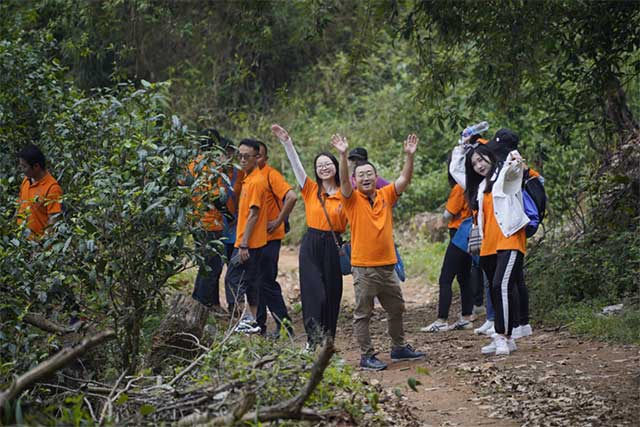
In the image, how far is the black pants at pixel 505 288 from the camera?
26.9 feet

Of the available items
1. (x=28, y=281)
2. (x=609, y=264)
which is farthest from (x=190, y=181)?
(x=609, y=264)

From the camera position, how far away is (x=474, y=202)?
28.7 ft

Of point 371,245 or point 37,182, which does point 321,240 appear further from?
point 37,182

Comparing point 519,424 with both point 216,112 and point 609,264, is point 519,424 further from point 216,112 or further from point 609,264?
point 216,112

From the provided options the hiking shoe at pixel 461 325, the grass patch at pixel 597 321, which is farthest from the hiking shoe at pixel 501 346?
the hiking shoe at pixel 461 325

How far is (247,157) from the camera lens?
31.7ft

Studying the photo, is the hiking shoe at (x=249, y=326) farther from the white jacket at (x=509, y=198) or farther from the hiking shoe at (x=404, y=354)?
the white jacket at (x=509, y=198)

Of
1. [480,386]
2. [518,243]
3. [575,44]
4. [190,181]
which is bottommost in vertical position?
[480,386]

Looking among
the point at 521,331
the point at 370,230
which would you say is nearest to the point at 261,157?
the point at 370,230

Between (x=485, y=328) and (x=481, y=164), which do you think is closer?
(x=481, y=164)

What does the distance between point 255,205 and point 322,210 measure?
1.19 metres

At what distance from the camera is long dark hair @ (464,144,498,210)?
846 cm

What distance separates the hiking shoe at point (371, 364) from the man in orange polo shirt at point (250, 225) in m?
1.52

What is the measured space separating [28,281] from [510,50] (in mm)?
5821
